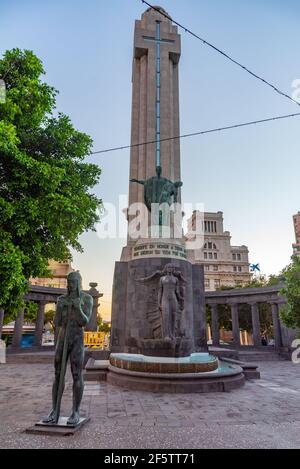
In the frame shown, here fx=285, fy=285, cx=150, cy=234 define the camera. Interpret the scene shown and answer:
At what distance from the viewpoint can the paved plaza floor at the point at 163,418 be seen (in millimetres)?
5977

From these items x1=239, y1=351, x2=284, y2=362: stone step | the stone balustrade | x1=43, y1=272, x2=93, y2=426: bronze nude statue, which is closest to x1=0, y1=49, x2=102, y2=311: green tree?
x1=43, y1=272, x2=93, y2=426: bronze nude statue

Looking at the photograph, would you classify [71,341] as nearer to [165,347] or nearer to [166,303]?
[166,303]

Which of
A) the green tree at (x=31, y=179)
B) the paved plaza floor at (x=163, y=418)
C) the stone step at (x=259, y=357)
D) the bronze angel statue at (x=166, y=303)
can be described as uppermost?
the green tree at (x=31, y=179)

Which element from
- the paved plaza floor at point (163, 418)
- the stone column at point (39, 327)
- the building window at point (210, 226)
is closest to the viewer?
the paved plaza floor at point (163, 418)

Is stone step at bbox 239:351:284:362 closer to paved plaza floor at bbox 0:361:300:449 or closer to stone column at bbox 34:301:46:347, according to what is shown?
paved plaza floor at bbox 0:361:300:449

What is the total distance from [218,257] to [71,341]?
7598cm

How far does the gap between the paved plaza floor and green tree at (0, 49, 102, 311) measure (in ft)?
13.2

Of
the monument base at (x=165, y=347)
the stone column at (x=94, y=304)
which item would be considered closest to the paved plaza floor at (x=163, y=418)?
the monument base at (x=165, y=347)

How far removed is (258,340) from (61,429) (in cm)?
3058

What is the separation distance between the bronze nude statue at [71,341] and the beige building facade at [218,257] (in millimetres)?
71140

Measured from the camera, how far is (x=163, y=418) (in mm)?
7762

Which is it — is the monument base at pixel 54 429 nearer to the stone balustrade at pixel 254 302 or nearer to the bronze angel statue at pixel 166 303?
the bronze angel statue at pixel 166 303
